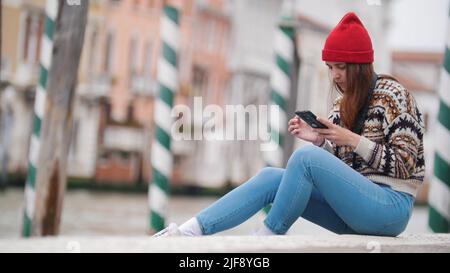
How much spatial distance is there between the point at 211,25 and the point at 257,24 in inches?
84.2

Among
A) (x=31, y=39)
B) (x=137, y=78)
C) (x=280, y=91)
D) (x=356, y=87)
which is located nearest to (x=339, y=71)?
(x=356, y=87)

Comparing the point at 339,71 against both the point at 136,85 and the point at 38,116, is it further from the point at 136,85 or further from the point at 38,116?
the point at 136,85

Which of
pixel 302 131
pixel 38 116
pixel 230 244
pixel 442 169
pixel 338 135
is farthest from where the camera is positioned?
pixel 442 169

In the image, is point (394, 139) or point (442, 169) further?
point (442, 169)

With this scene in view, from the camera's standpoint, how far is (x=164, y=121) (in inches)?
151

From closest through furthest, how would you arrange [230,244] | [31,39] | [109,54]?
1. [230,244]
2. [31,39]
3. [109,54]

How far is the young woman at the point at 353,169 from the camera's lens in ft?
7.45

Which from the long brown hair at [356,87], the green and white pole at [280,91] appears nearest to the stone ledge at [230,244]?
the long brown hair at [356,87]

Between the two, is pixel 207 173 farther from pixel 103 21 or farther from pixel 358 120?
pixel 358 120

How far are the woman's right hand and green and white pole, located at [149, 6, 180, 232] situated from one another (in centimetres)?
145

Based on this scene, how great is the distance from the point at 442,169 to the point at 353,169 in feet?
4.40

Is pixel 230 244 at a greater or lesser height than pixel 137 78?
greater

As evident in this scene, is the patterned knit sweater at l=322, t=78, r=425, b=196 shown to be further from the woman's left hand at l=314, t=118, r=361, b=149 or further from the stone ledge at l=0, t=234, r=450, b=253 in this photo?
the stone ledge at l=0, t=234, r=450, b=253

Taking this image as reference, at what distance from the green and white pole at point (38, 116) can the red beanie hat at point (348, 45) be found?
1369 mm
